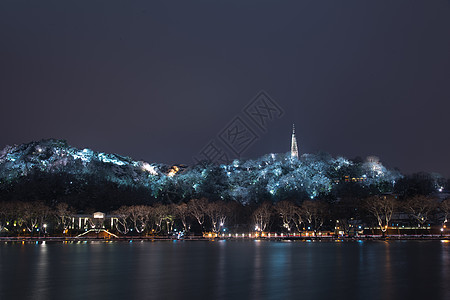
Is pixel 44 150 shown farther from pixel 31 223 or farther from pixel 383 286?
pixel 383 286

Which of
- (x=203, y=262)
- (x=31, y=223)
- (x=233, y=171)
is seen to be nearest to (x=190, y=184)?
(x=233, y=171)

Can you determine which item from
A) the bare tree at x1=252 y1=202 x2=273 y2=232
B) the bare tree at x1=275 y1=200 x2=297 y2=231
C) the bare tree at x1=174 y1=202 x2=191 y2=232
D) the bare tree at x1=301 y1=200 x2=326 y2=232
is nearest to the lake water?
the bare tree at x1=301 y1=200 x2=326 y2=232

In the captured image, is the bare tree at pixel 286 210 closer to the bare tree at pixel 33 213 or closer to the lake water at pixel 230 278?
the bare tree at pixel 33 213

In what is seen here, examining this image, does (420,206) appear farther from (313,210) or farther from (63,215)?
(63,215)

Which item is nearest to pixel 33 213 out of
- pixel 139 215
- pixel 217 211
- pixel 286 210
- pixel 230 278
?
pixel 139 215

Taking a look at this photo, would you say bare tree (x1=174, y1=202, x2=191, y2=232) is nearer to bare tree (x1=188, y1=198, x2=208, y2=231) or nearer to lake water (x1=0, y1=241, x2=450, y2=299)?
bare tree (x1=188, y1=198, x2=208, y2=231)

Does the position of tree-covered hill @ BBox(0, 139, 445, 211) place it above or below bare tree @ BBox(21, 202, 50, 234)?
above

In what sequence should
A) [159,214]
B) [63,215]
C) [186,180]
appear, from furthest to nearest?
[186,180] → [63,215] → [159,214]

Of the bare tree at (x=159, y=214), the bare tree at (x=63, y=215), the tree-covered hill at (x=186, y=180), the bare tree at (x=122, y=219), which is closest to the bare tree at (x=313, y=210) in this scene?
the tree-covered hill at (x=186, y=180)
